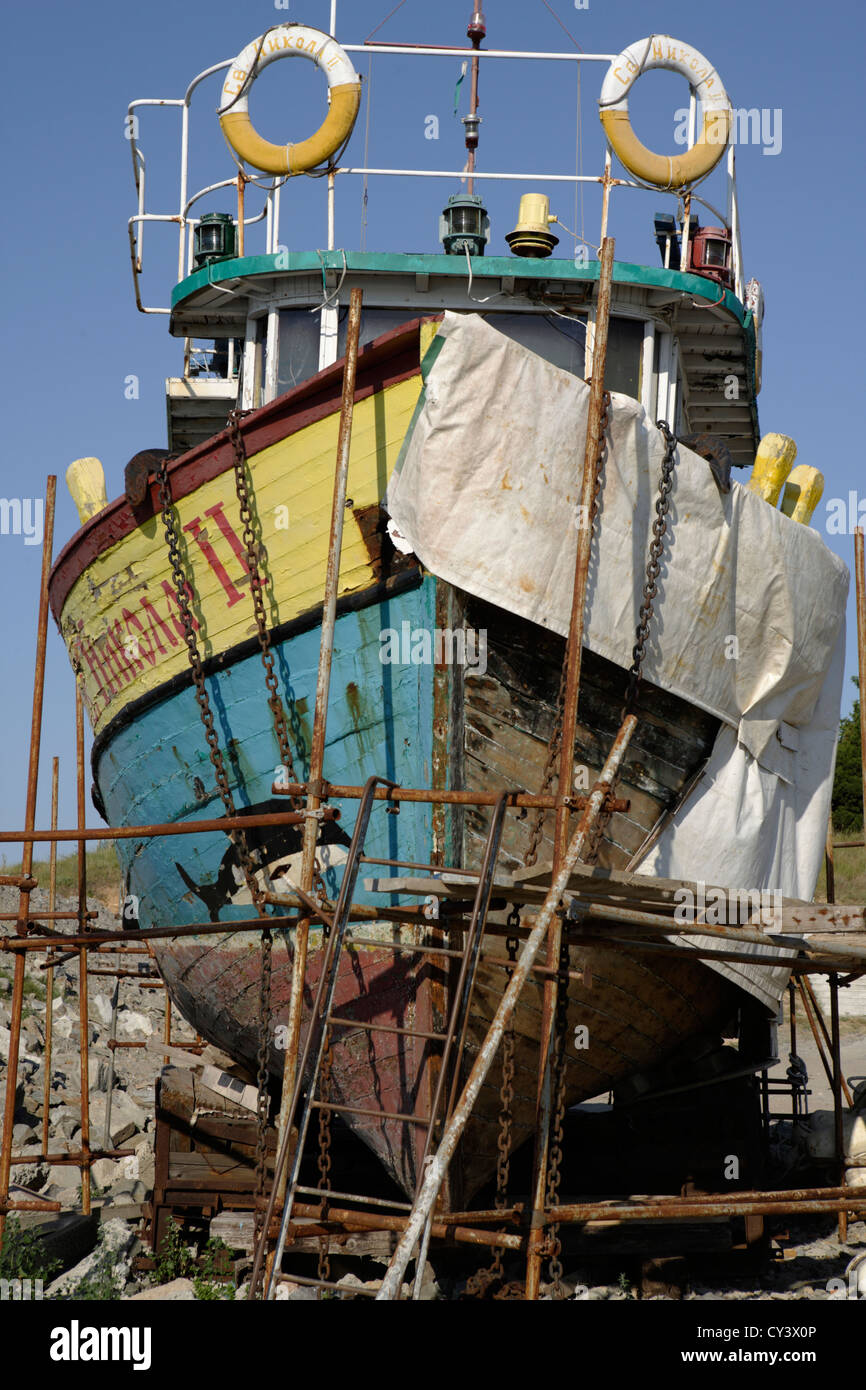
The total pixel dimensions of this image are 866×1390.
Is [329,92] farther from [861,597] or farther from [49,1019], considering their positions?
[49,1019]

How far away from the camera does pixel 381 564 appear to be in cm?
674

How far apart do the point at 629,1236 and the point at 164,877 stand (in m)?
3.14

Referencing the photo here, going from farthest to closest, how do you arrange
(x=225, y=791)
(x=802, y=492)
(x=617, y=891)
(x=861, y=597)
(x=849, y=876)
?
1. (x=849, y=876)
2. (x=861, y=597)
3. (x=802, y=492)
4. (x=225, y=791)
5. (x=617, y=891)

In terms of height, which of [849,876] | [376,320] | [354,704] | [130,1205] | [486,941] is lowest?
[130,1205]

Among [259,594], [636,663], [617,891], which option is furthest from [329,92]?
[617,891]

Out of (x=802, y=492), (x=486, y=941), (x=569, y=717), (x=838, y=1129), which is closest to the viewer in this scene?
(x=569, y=717)

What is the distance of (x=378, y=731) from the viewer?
6766 millimetres

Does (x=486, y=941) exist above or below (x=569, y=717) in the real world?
below

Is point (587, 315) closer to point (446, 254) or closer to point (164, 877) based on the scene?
point (446, 254)

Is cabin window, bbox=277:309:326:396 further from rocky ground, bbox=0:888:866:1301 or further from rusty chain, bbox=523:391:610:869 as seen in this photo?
rocky ground, bbox=0:888:866:1301

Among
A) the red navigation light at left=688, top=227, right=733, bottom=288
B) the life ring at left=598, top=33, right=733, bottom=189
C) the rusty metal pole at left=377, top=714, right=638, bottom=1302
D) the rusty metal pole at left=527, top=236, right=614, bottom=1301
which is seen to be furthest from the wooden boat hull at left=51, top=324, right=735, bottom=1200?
the red navigation light at left=688, top=227, right=733, bottom=288

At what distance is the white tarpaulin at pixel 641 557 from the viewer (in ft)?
20.8

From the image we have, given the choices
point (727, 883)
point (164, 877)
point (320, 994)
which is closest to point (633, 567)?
point (727, 883)

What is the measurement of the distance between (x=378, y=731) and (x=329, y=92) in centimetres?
409
